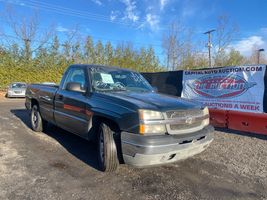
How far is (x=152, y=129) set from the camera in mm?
3783

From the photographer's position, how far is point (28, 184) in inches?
155

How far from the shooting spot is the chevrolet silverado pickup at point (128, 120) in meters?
3.76

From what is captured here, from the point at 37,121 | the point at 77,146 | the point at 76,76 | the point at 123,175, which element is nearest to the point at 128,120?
the point at 123,175

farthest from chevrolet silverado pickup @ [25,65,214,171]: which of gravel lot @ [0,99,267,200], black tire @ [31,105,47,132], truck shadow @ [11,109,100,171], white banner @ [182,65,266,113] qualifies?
white banner @ [182,65,266,113]

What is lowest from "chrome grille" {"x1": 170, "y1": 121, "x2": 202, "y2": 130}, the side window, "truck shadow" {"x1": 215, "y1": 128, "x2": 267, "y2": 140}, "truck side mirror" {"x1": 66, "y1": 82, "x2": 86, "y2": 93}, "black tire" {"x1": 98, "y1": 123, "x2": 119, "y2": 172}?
"truck shadow" {"x1": 215, "y1": 128, "x2": 267, "y2": 140}

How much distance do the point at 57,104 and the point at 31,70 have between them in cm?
2256

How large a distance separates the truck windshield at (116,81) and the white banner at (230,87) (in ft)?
13.3

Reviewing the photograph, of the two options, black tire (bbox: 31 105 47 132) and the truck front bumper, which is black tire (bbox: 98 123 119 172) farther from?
black tire (bbox: 31 105 47 132)

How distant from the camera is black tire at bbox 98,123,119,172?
4164 millimetres

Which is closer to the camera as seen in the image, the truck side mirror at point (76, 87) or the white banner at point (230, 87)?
the truck side mirror at point (76, 87)

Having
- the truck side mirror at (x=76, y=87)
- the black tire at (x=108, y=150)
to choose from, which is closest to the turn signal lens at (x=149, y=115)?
the black tire at (x=108, y=150)

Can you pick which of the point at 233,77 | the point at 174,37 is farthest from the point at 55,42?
the point at 233,77

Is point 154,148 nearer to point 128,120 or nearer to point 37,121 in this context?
point 128,120

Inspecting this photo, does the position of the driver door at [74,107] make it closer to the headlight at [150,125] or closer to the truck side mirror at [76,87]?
the truck side mirror at [76,87]
